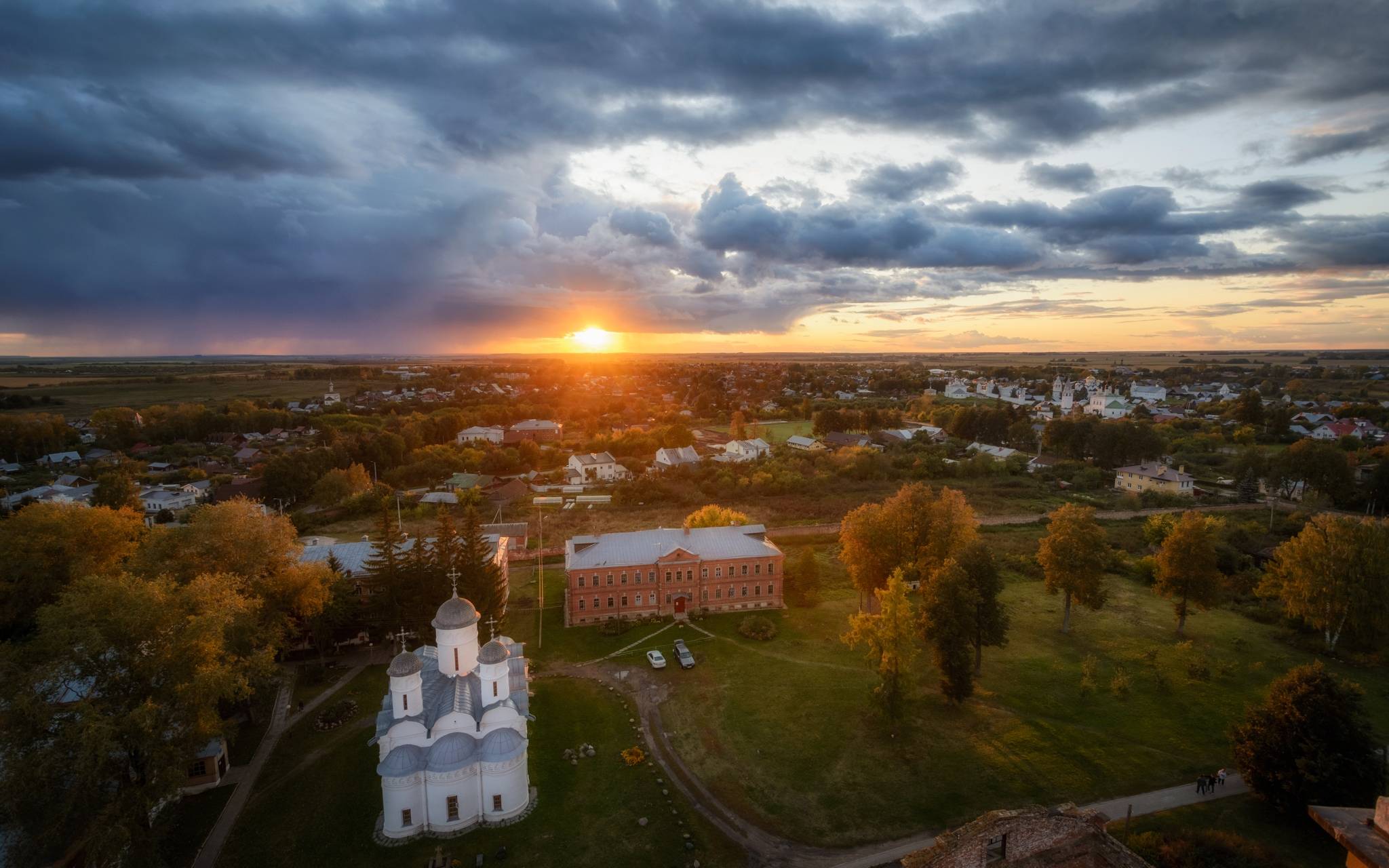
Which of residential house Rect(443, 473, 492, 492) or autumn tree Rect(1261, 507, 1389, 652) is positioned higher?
autumn tree Rect(1261, 507, 1389, 652)

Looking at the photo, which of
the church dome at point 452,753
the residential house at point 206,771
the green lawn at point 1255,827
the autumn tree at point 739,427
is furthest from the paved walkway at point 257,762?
the autumn tree at point 739,427

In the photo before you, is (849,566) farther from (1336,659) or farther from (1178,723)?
(1336,659)

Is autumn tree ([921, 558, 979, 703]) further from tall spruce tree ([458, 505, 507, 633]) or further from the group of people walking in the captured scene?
tall spruce tree ([458, 505, 507, 633])

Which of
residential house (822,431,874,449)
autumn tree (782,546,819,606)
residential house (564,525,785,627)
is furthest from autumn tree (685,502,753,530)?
residential house (822,431,874,449)

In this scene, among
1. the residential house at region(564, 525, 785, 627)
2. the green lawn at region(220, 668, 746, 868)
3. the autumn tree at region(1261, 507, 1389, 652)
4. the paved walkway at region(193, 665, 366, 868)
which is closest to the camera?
the green lawn at region(220, 668, 746, 868)

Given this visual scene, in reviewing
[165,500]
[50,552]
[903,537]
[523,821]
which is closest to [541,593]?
[523,821]

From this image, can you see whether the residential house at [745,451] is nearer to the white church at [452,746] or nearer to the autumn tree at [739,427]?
the autumn tree at [739,427]

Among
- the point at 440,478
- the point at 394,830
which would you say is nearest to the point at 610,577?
the point at 394,830

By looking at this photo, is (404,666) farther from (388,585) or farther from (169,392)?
(169,392)
